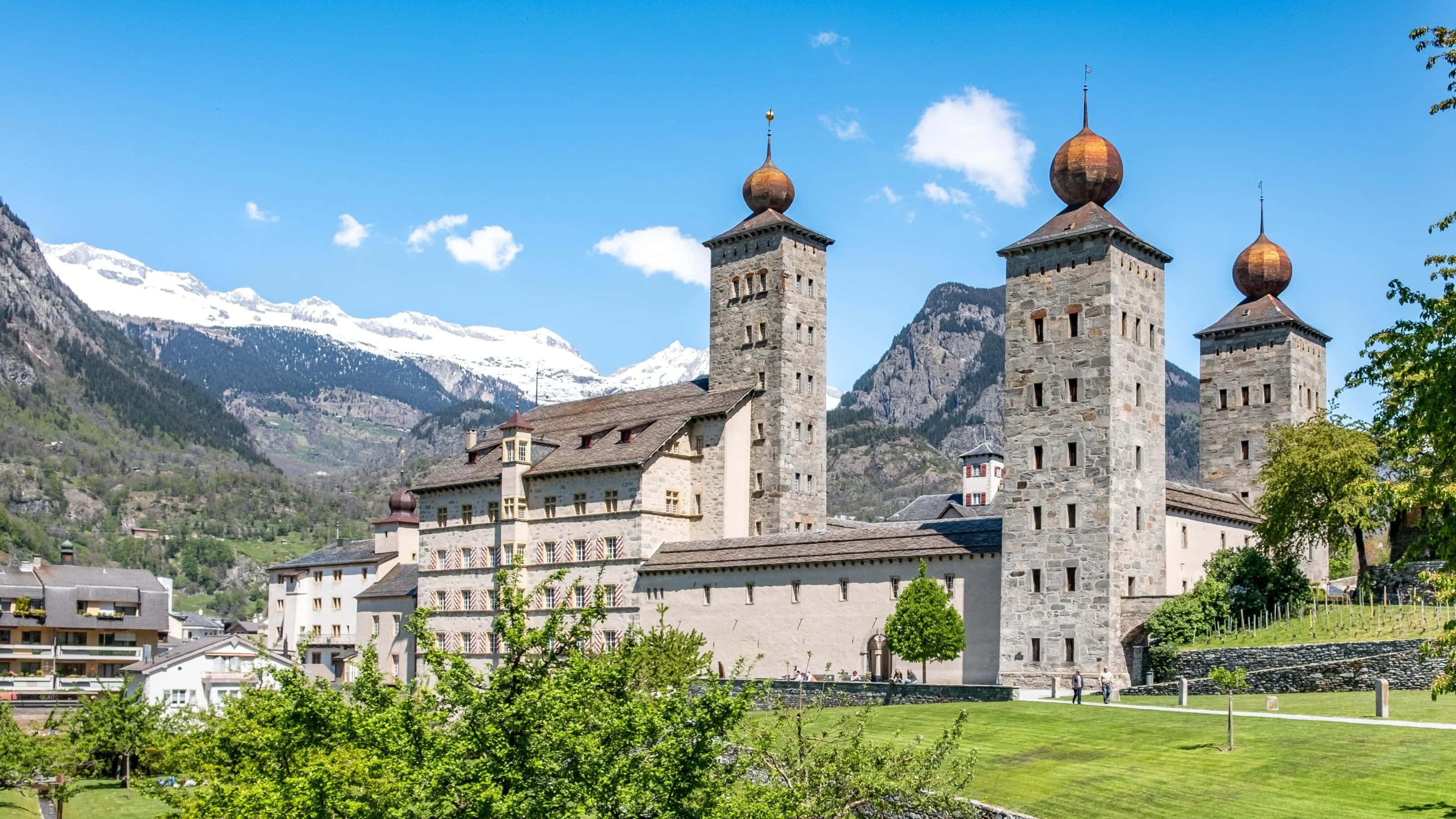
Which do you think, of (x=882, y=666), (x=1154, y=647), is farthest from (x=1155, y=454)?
(x=882, y=666)

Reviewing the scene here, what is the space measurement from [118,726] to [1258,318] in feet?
199

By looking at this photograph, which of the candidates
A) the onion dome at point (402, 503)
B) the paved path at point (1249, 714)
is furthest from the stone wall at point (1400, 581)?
the onion dome at point (402, 503)

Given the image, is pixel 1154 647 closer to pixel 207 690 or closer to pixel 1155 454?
pixel 1155 454

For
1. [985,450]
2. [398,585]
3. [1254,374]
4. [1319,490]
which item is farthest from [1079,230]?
[985,450]

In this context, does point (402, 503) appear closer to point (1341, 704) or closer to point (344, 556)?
point (344, 556)

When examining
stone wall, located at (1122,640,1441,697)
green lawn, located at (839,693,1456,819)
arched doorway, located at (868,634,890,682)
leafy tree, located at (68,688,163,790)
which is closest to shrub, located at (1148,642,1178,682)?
stone wall, located at (1122,640,1441,697)

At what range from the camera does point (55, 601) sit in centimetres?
9175

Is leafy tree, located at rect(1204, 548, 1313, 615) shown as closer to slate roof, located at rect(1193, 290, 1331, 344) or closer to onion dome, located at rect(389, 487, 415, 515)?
slate roof, located at rect(1193, 290, 1331, 344)

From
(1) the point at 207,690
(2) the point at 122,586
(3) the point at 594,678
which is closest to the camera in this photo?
(3) the point at 594,678

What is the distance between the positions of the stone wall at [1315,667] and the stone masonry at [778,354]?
2745 centimetres

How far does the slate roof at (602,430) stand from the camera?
Result: 259ft

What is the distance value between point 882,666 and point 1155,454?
584 inches

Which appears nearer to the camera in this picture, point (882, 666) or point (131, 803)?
point (131, 803)

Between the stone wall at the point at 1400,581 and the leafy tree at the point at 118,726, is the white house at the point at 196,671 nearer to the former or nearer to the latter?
the leafy tree at the point at 118,726
